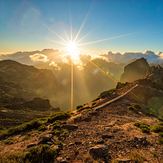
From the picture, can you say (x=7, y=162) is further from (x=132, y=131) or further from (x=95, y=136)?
(x=132, y=131)

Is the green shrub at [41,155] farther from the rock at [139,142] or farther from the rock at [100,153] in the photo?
the rock at [139,142]

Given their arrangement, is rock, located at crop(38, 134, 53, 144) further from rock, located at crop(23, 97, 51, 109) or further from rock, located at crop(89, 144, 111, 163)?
rock, located at crop(23, 97, 51, 109)

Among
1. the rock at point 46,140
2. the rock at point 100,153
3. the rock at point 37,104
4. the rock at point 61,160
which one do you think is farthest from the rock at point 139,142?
the rock at point 37,104

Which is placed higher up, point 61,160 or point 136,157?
point 136,157

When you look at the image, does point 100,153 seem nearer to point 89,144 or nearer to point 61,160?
point 89,144

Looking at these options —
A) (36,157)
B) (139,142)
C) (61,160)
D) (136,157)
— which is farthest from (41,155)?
(139,142)

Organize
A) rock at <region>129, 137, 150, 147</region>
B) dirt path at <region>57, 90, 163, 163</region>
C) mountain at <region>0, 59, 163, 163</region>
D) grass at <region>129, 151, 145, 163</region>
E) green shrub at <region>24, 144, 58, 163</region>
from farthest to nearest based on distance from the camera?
rock at <region>129, 137, 150, 147</region>, dirt path at <region>57, 90, 163, 163</region>, mountain at <region>0, 59, 163, 163</region>, green shrub at <region>24, 144, 58, 163</region>, grass at <region>129, 151, 145, 163</region>

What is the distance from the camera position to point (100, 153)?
19062mm

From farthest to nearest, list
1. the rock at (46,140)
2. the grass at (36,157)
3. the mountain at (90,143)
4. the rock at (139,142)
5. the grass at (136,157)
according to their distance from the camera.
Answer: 1. the rock at (46,140)
2. the rock at (139,142)
3. the mountain at (90,143)
4. the grass at (36,157)
5. the grass at (136,157)

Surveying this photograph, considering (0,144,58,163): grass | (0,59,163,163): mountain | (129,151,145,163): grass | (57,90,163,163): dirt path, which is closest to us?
(129,151,145,163): grass

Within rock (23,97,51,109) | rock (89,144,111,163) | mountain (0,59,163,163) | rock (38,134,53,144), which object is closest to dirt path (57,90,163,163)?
mountain (0,59,163,163)

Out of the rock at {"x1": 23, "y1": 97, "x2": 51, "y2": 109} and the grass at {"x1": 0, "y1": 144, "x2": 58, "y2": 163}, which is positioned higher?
the grass at {"x1": 0, "y1": 144, "x2": 58, "y2": 163}

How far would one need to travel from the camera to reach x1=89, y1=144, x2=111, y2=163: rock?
719 inches

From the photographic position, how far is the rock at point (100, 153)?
719 inches
